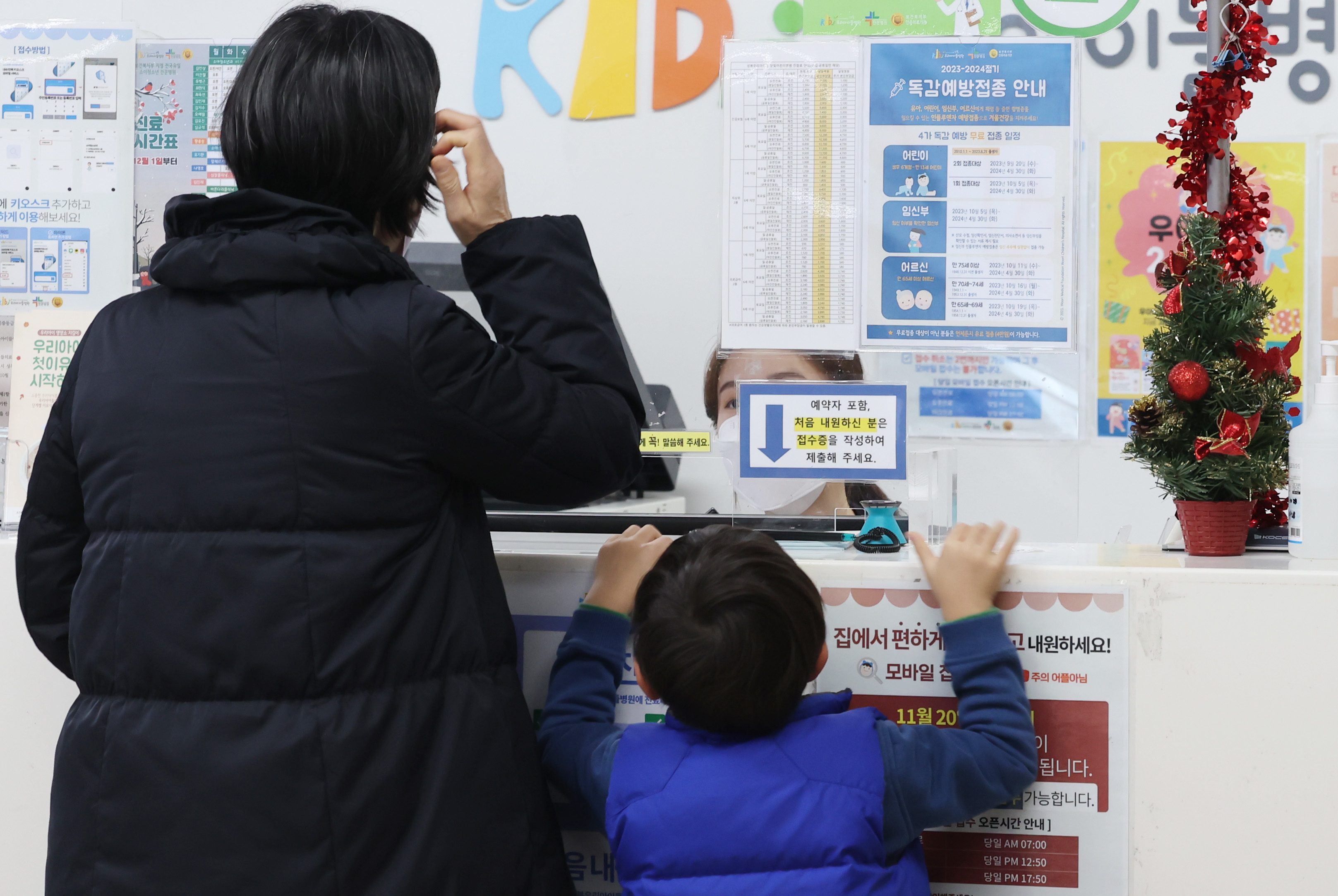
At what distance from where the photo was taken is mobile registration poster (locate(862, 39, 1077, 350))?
1.32 meters

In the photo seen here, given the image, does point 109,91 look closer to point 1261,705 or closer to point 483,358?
point 483,358

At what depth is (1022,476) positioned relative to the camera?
2.17 meters

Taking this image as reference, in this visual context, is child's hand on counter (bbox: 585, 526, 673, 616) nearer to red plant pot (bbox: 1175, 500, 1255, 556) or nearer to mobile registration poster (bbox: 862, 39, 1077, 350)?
mobile registration poster (bbox: 862, 39, 1077, 350)

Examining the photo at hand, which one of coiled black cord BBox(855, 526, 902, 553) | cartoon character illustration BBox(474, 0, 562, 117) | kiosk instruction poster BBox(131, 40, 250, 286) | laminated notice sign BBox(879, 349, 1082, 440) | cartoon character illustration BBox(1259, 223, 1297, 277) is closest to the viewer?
coiled black cord BBox(855, 526, 902, 553)

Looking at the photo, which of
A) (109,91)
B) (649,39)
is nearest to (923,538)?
(649,39)

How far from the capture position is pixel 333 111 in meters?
0.89

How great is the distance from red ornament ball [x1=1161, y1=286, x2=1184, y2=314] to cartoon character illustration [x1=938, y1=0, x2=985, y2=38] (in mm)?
421

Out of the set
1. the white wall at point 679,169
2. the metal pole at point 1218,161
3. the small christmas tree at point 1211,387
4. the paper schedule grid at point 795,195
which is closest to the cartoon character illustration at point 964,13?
the white wall at point 679,169

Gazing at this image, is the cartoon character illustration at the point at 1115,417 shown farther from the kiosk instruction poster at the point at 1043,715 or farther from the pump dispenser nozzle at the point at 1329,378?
the kiosk instruction poster at the point at 1043,715

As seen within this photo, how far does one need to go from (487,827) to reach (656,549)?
1.14 ft

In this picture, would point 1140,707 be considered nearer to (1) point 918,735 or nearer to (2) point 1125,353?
(1) point 918,735

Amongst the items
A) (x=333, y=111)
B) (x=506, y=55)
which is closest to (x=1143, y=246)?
(x=506, y=55)

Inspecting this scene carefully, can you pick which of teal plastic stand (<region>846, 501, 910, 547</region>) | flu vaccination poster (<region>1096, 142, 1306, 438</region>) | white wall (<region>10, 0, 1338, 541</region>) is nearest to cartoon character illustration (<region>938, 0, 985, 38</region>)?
→ white wall (<region>10, 0, 1338, 541</region>)

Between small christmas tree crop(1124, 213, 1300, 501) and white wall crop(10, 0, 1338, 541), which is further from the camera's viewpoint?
white wall crop(10, 0, 1338, 541)
